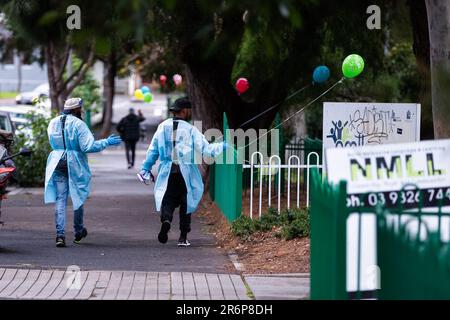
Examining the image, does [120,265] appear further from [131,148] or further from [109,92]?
[109,92]

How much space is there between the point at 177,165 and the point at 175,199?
42cm

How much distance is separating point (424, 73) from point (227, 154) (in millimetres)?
2833

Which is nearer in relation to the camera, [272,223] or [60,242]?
[60,242]

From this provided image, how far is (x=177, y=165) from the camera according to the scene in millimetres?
11578

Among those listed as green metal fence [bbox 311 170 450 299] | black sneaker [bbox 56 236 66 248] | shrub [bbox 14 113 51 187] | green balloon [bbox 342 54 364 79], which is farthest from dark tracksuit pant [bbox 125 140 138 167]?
green metal fence [bbox 311 170 450 299]

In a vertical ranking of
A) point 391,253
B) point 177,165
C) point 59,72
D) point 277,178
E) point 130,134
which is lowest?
point 391,253

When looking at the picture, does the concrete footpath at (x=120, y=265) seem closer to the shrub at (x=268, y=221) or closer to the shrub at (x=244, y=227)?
the shrub at (x=244, y=227)

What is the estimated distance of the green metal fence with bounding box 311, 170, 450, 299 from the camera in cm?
571

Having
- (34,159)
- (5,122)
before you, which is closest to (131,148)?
(5,122)

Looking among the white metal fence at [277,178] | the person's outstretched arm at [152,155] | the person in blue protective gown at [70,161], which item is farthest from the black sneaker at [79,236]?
the white metal fence at [277,178]

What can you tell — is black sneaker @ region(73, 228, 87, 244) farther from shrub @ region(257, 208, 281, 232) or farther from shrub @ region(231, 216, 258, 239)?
shrub @ region(257, 208, 281, 232)

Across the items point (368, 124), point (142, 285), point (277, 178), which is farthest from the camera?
point (277, 178)

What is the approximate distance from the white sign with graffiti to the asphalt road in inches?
82.3
